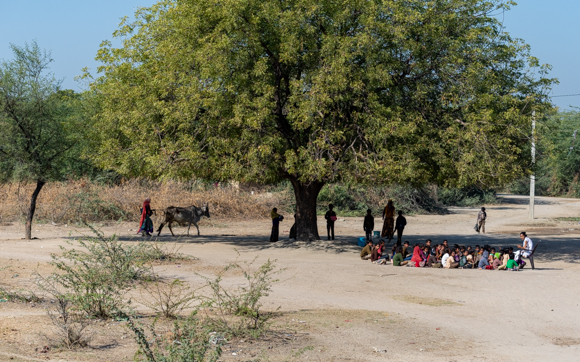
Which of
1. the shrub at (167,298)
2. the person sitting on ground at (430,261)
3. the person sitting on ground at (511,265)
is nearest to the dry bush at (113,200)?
the person sitting on ground at (430,261)

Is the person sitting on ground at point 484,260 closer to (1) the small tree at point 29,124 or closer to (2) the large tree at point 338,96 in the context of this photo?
(2) the large tree at point 338,96

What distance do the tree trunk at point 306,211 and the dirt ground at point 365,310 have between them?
22.2 inches

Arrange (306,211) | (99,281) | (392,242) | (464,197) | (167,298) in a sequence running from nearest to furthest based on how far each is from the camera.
A: (99,281) < (167,298) < (306,211) < (392,242) < (464,197)

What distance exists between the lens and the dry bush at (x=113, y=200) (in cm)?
2859

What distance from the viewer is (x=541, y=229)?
3250 centimetres

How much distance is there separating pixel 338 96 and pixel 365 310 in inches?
319

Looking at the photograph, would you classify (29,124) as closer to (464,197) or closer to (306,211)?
(306,211)

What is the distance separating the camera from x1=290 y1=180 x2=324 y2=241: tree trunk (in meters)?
21.6

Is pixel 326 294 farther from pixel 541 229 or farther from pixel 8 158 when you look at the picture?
pixel 541 229

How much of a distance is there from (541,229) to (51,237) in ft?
81.8

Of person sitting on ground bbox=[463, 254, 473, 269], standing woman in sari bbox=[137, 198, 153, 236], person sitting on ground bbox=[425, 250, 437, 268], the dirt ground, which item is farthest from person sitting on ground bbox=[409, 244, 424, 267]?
standing woman in sari bbox=[137, 198, 153, 236]

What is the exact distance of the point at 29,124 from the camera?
21.3m

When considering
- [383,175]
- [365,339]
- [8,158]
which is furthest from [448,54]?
[8,158]

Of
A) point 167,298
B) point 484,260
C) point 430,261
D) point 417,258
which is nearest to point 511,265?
point 484,260
